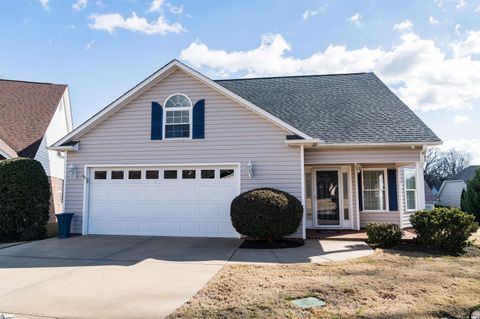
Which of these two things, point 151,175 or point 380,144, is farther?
point 151,175

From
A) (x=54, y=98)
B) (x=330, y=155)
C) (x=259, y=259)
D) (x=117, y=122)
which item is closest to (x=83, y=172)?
(x=117, y=122)

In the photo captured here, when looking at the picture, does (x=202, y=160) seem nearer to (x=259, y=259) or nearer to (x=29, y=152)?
(x=259, y=259)

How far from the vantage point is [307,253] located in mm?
8664

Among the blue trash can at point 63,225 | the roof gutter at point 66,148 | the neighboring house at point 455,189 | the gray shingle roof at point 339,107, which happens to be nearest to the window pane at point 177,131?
the roof gutter at point 66,148

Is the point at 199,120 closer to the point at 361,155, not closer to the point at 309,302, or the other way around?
the point at 361,155

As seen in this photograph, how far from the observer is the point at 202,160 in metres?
11.5

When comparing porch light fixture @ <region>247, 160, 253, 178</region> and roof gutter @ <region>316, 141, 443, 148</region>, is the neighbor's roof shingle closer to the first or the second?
porch light fixture @ <region>247, 160, 253, 178</region>

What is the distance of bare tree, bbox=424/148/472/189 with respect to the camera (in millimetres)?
54062

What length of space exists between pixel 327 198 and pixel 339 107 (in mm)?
3757

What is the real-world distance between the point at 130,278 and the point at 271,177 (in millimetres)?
5911

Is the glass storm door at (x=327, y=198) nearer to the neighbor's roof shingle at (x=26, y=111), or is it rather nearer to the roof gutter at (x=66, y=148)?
the roof gutter at (x=66, y=148)

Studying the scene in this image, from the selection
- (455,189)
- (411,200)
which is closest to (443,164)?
(455,189)

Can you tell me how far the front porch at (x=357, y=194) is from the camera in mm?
12984

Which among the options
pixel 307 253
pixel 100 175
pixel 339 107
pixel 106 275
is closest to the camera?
pixel 106 275
